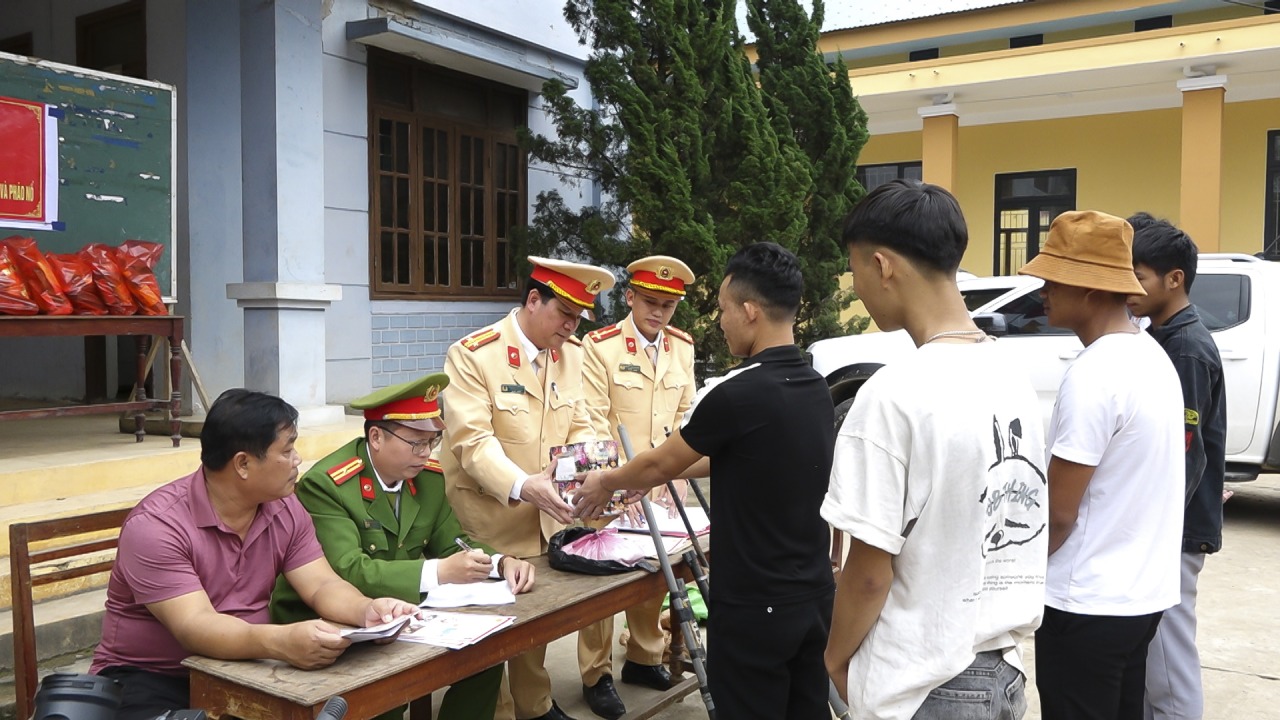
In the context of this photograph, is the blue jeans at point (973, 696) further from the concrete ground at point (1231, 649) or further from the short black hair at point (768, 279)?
the concrete ground at point (1231, 649)

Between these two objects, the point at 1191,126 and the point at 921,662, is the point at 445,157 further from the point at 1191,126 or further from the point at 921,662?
the point at 1191,126

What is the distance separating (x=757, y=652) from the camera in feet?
8.05

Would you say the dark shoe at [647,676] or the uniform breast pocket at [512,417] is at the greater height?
the uniform breast pocket at [512,417]

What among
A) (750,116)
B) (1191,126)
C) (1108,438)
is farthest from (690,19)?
(1191,126)

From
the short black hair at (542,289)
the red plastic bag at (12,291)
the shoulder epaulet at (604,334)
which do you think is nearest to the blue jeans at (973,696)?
the short black hair at (542,289)

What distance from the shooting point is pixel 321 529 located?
9.11ft

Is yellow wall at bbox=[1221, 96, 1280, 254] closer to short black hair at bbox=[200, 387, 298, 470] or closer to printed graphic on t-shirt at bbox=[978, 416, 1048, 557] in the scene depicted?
printed graphic on t-shirt at bbox=[978, 416, 1048, 557]

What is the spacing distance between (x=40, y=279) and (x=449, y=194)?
148 inches

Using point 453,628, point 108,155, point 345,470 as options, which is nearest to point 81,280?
point 108,155

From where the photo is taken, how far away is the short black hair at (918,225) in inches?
65.2

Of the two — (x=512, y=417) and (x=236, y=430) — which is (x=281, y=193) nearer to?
(x=512, y=417)

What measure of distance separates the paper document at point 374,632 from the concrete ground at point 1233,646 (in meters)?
1.82

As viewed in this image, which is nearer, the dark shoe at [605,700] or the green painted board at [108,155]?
the dark shoe at [605,700]

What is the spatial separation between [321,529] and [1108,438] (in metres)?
2.05
